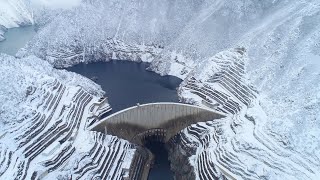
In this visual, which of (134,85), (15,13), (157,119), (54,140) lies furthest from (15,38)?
(54,140)

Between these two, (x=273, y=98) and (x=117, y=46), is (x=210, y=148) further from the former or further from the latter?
(x=117, y=46)

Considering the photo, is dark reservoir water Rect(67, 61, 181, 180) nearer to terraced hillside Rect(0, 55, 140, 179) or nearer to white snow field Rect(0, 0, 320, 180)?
white snow field Rect(0, 0, 320, 180)

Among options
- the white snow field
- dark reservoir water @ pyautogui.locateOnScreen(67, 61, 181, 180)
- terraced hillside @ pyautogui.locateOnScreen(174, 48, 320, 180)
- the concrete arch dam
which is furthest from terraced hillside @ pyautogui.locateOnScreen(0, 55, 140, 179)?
terraced hillside @ pyautogui.locateOnScreen(174, 48, 320, 180)

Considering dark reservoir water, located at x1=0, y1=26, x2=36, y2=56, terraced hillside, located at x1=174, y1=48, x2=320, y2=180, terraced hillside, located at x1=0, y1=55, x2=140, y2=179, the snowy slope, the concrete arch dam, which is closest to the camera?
terraced hillside, located at x1=0, y1=55, x2=140, y2=179

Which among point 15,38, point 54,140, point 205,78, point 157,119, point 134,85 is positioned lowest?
point 54,140

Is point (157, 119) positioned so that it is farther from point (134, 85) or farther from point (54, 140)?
point (54, 140)

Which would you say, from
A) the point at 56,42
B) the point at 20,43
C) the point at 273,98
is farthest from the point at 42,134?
the point at 20,43

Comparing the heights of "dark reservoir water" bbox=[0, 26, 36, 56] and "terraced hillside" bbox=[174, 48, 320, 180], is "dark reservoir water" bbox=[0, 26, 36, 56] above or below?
above
